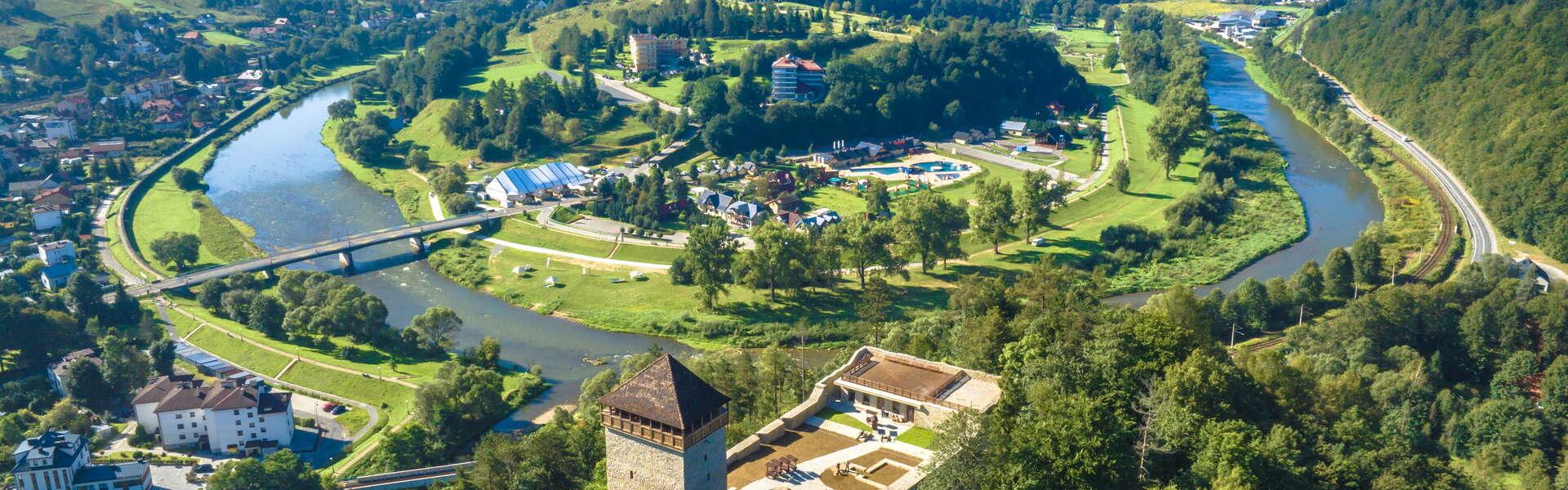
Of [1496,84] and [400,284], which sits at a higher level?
[1496,84]

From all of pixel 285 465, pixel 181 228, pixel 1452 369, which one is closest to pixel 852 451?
pixel 285 465

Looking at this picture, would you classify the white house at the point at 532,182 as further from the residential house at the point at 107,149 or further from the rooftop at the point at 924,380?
the rooftop at the point at 924,380

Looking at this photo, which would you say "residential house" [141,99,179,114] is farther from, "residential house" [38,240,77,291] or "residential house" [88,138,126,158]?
"residential house" [38,240,77,291]

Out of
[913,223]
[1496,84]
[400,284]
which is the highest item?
[1496,84]

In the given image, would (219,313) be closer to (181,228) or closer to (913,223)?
(181,228)

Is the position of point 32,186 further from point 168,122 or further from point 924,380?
point 924,380

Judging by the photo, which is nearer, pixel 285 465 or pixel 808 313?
pixel 285 465
